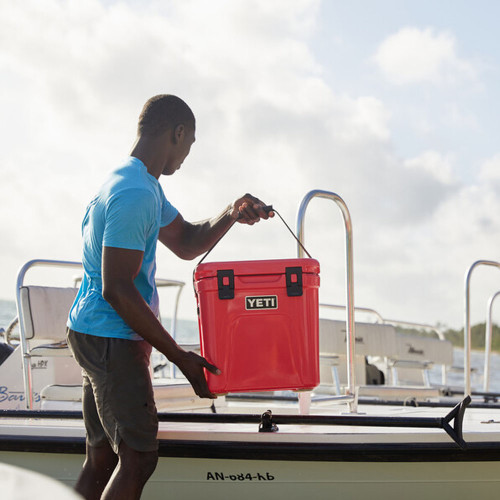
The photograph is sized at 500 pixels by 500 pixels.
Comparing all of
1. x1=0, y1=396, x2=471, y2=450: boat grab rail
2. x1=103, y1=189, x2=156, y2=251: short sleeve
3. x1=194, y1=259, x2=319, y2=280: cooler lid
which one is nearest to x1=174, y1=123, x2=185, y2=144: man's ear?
x1=103, y1=189, x2=156, y2=251: short sleeve

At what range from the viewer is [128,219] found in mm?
2441

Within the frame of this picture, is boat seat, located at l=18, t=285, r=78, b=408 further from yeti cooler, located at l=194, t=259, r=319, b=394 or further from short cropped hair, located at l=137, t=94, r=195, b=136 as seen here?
short cropped hair, located at l=137, t=94, r=195, b=136

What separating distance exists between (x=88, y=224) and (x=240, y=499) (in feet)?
4.63

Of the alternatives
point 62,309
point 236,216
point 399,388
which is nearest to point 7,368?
point 62,309

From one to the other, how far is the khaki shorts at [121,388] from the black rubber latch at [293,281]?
1.95 feet

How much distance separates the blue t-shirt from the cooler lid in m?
0.21

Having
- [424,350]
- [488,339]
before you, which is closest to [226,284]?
[488,339]

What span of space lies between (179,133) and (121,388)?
972mm

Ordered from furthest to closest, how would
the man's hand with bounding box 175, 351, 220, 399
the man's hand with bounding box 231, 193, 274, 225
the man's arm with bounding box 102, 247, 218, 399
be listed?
the man's hand with bounding box 231, 193, 274, 225 < the man's hand with bounding box 175, 351, 220, 399 < the man's arm with bounding box 102, 247, 218, 399

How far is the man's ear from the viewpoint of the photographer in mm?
2787

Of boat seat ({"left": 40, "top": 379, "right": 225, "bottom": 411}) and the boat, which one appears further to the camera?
boat seat ({"left": 40, "top": 379, "right": 225, "bottom": 411})

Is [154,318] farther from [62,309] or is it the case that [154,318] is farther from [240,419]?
[62,309]

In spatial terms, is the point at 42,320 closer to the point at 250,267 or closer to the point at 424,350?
the point at 250,267

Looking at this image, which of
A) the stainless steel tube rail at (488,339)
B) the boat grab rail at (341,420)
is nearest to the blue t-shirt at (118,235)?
the boat grab rail at (341,420)
